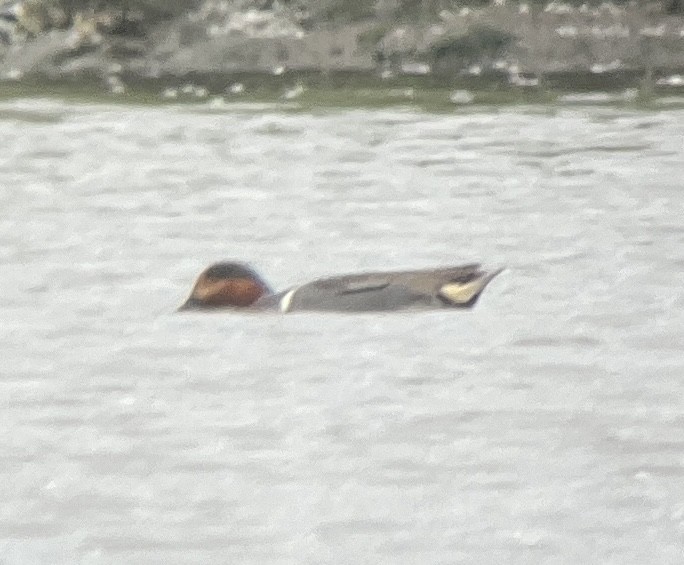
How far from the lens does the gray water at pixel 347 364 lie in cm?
532

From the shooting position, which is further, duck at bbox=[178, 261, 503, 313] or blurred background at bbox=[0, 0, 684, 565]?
duck at bbox=[178, 261, 503, 313]

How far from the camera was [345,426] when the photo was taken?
20.8ft

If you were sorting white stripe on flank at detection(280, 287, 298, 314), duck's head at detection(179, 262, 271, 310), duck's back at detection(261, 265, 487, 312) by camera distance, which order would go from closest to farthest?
duck's back at detection(261, 265, 487, 312) < white stripe on flank at detection(280, 287, 298, 314) < duck's head at detection(179, 262, 271, 310)

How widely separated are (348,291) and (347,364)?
0.82 metres

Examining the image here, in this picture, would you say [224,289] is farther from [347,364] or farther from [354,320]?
[347,364]

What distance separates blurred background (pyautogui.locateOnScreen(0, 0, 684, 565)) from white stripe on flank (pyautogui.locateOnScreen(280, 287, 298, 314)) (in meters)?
0.06

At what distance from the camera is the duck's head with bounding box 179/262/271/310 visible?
8.23m

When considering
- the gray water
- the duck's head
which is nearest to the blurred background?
the gray water

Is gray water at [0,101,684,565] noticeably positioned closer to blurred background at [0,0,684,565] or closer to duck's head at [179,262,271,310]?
blurred background at [0,0,684,565]

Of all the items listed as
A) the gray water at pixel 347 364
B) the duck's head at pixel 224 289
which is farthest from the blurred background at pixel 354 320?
the duck's head at pixel 224 289

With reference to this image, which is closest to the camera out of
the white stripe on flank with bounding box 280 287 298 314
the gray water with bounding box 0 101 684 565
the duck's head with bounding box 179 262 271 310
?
the gray water with bounding box 0 101 684 565

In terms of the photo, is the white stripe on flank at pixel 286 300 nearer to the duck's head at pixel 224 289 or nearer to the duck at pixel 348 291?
the duck at pixel 348 291

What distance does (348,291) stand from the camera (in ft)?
26.2

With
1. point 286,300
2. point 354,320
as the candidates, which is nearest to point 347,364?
point 354,320
